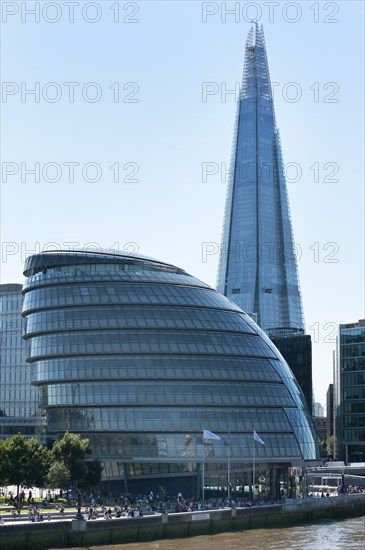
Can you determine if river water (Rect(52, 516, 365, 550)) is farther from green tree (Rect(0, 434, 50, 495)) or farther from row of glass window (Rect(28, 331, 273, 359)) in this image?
row of glass window (Rect(28, 331, 273, 359))

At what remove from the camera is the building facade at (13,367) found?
500 feet

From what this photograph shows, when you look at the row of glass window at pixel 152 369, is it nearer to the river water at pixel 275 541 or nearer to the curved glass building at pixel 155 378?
the curved glass building at pixel 155 378

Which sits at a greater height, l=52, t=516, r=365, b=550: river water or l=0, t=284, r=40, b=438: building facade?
l=0, t=284, r=40, b=438: building facade

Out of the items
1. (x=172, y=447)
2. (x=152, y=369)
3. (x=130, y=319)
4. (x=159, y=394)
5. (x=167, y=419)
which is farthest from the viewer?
(x=130, y=319)

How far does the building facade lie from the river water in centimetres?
5851

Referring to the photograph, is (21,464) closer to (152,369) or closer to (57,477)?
(57,477)

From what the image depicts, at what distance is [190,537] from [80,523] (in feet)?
43.5

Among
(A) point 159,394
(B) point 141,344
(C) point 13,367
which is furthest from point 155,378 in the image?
(C) point 13,367

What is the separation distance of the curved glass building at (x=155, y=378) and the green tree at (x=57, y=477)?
16.6 m

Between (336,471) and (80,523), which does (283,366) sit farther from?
(80,523)

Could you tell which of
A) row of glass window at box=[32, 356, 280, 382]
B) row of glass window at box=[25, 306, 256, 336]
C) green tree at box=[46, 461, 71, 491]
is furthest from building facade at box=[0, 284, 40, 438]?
green tree at box=[46, 461, 71, 491]

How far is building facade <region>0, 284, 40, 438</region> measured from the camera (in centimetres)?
15238

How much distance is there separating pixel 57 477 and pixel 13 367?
170ft

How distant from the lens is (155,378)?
124688 mm
